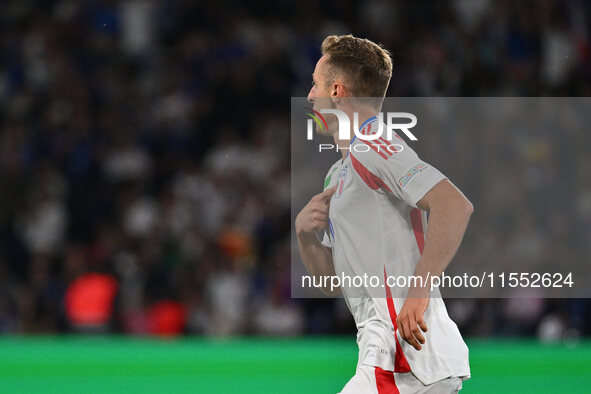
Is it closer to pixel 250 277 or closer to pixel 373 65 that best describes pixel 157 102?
pixel 250 277

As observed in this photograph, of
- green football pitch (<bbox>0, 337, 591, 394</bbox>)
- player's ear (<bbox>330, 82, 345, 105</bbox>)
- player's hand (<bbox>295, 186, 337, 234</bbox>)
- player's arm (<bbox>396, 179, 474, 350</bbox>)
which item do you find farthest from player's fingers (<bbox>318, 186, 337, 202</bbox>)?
green football pitch (<bbox>0, 337, 591, 394</bbox>)

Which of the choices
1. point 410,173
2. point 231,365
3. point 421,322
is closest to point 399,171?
point 410,173

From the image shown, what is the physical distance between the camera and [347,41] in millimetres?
3334

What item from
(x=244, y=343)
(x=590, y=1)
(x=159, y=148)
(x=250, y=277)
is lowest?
(x=244, y=343)

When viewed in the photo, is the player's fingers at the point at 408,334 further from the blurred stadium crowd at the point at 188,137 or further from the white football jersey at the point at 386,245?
the blurred stadium crowd at the point at 188,137

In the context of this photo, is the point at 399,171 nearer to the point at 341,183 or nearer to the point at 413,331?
the point at 341,183

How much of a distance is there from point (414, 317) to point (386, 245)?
0.31 meters

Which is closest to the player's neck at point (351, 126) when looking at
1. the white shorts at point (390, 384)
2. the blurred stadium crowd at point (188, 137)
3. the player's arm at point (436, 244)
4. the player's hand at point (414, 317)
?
the player's arm at point (436, 244)

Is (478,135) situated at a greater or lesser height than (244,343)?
greater

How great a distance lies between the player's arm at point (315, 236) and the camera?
137 inches

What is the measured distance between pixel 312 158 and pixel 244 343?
7.18 meters

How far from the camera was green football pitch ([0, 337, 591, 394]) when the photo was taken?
7500 mm

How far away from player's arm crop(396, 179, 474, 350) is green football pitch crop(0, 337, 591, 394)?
13.7ft

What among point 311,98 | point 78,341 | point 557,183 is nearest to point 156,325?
point 78,341
